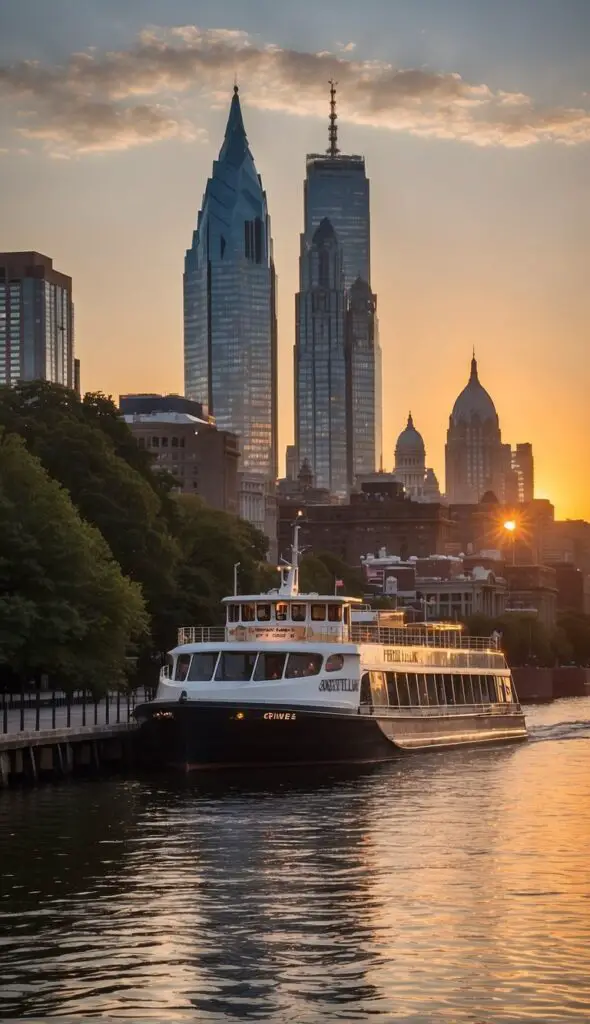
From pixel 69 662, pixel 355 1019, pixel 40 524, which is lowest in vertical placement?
pixel 355 1019

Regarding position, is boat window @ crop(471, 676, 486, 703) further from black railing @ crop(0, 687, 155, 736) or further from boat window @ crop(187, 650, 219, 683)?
boat window @ crop(187, 650, 219, 683)

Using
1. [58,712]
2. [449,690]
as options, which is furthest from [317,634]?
[449,690]

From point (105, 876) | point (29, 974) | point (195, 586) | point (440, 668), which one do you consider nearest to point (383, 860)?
point (105, 876)

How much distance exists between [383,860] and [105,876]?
7.15 m

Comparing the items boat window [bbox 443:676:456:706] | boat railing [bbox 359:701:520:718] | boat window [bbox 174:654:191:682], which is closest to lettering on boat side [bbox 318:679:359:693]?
boat railing [bbox 359:701:520:718]

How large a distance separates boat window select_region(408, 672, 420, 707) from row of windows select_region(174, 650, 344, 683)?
10375 mm

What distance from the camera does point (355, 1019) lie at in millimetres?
33219

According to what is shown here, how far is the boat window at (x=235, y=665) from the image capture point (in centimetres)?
8281

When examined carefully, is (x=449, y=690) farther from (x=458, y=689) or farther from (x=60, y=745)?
(x=60, y=745)

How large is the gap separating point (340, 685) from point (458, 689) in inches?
804

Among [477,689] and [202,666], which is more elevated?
[202,666]

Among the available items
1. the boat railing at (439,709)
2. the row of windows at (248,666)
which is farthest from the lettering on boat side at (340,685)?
the boat railing at (439,709)

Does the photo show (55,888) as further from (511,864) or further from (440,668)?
(440,668)

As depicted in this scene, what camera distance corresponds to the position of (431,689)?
97.9 metres
